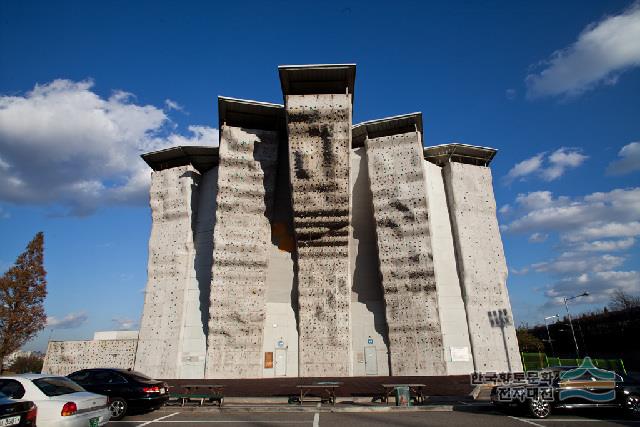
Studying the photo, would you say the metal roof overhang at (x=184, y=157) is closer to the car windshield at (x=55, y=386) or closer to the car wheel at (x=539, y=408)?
the car windshield at (x=55, y=386)

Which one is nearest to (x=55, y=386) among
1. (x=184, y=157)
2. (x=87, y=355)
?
(x=87, y=355)

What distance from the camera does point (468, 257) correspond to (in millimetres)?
23516

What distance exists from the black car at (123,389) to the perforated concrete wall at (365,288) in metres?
12.6

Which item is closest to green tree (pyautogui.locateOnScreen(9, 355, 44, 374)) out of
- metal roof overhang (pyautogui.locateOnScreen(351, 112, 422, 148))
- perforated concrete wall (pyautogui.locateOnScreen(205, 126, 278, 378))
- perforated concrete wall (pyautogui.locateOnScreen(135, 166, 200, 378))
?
perforated concrete wall (pyautogui.locateOnScreen(135, 166, 200, 378))

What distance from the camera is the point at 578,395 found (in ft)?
36.2

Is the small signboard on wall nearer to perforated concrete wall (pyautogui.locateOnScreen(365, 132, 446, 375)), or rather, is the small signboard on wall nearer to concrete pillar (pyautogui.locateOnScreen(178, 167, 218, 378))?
concrete pillar (pyautogui.locateOnScreen(178, 167, 218, 378))

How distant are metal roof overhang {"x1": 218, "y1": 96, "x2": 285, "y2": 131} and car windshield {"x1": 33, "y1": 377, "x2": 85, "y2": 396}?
18.2 meters

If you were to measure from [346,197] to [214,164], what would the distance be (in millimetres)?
10747

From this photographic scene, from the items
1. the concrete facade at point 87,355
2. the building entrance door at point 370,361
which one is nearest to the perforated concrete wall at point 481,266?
the building entrance door at point 370,361

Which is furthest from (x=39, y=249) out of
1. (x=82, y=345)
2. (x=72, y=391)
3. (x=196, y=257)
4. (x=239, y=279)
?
(x=72, y=391)

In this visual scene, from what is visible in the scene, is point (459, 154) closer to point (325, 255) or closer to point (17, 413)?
point (325, 255)

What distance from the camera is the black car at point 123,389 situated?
11383mm

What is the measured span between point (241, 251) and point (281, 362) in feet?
22.7

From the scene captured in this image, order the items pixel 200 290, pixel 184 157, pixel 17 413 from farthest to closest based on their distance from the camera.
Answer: pixel 184 157 → pixel 200 290 → pixel 17 413
